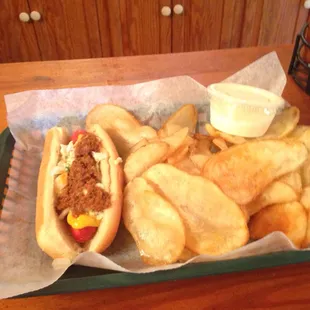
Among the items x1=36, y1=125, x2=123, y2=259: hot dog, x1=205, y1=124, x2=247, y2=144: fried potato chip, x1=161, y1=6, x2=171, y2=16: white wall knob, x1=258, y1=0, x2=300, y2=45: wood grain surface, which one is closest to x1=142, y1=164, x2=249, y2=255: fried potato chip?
x1=36, y1=125, x2=123, y2=259: hot dog

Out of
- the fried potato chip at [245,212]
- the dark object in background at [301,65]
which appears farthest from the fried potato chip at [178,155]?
the dark object in background at [301,65]

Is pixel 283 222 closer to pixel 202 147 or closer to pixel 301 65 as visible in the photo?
pixel 202 147

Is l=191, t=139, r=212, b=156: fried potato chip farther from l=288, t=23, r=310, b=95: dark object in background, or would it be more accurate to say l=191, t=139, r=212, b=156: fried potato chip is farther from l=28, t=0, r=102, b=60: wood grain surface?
l=28, t=0, r=102, b=60: wood grain surface

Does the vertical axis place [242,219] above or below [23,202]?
above

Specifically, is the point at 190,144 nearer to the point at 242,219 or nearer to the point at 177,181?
the point at 177,181

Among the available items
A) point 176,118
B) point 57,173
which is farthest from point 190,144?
point 57,173

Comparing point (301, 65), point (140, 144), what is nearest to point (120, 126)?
point (140, 144)
